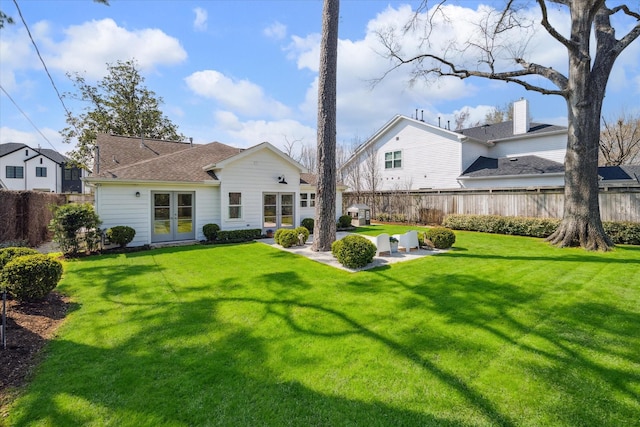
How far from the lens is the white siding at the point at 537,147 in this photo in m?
18.5

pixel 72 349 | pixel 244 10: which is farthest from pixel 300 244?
pixel 244 10

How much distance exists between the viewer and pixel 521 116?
797 inches

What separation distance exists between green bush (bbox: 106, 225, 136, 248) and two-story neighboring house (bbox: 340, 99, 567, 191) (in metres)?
16.2

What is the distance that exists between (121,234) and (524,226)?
A: 16.3 m

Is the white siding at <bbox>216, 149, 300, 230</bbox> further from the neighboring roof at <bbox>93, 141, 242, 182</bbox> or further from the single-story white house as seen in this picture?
the neighboring roof at <bbox>93, 141, 242, 182</bbox>

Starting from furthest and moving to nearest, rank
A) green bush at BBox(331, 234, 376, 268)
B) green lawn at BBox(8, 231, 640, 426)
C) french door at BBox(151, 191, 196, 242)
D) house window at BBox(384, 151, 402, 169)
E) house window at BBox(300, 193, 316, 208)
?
1. house window at BBox(384, 151, 402, 169)
2. house window at BBox(300, 193, 316, 208)
3. french door at BBox(151, 191, 196, 242)
4. green bush at BBox(331, 234, 376, 268)
5. green lawn at BBox(8, 231, 640, 426)

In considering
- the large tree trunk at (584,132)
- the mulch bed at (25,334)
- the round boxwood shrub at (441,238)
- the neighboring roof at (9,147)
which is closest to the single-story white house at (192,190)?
the mulch bed at (25,334)

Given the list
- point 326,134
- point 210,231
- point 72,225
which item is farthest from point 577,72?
point 72,225

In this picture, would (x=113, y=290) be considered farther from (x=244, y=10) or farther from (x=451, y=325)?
(x=244, y=10)

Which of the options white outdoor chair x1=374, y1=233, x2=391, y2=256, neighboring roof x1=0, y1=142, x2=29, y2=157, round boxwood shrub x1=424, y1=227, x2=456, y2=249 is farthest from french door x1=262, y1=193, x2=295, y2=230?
neighboring roof x1=0, y1=142, x2=29, y2=157

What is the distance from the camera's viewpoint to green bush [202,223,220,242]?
12.2 metres

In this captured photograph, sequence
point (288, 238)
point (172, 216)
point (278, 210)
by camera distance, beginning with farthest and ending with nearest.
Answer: point (278, 210) < point (172, 216) < point (288, 238)

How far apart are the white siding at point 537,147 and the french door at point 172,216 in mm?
21170

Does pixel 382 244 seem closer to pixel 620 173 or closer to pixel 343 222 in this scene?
pixel 343 222
